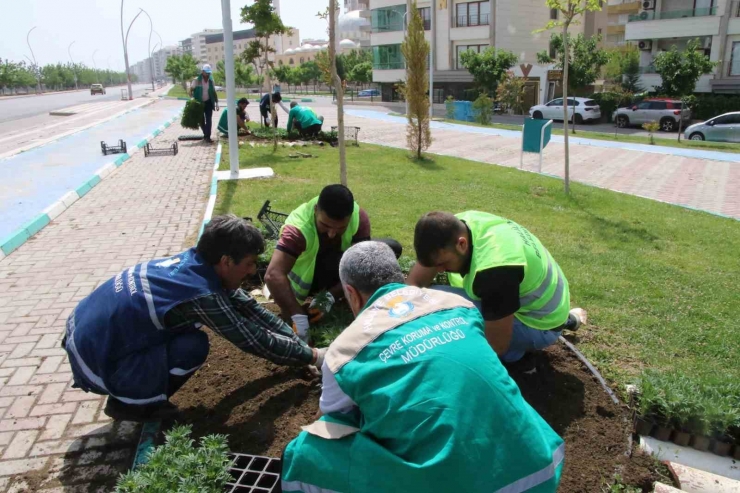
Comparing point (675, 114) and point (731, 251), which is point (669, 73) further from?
point (731, 251)

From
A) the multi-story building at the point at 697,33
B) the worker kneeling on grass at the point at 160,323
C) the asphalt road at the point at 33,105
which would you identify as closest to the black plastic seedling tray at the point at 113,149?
the worker kneeling on grass at the point at 160,323

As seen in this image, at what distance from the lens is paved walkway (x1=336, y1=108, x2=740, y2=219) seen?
34.7 ft

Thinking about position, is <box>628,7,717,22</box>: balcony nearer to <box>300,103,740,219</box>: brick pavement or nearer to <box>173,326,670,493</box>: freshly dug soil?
<box>300,103,740,219</box>: brick pavement

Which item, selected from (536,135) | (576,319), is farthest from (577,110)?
(576,319)

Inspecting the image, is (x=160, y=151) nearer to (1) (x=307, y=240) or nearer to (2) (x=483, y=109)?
(1) (x=307, y=240)

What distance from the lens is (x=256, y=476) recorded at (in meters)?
2.34

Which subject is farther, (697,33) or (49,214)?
(697,33)

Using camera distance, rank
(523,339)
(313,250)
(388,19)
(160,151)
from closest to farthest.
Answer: (523,339)
(313,250)
(160,151)
(388,19)

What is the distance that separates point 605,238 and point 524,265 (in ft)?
15.0

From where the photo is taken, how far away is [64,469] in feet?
9.36

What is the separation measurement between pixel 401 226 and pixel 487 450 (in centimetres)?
535

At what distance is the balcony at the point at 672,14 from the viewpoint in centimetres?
2992

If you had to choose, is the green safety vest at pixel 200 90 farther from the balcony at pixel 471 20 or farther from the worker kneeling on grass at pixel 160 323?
the balcony at pixel 471 20

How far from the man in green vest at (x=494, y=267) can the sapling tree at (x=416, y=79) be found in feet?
34.1
